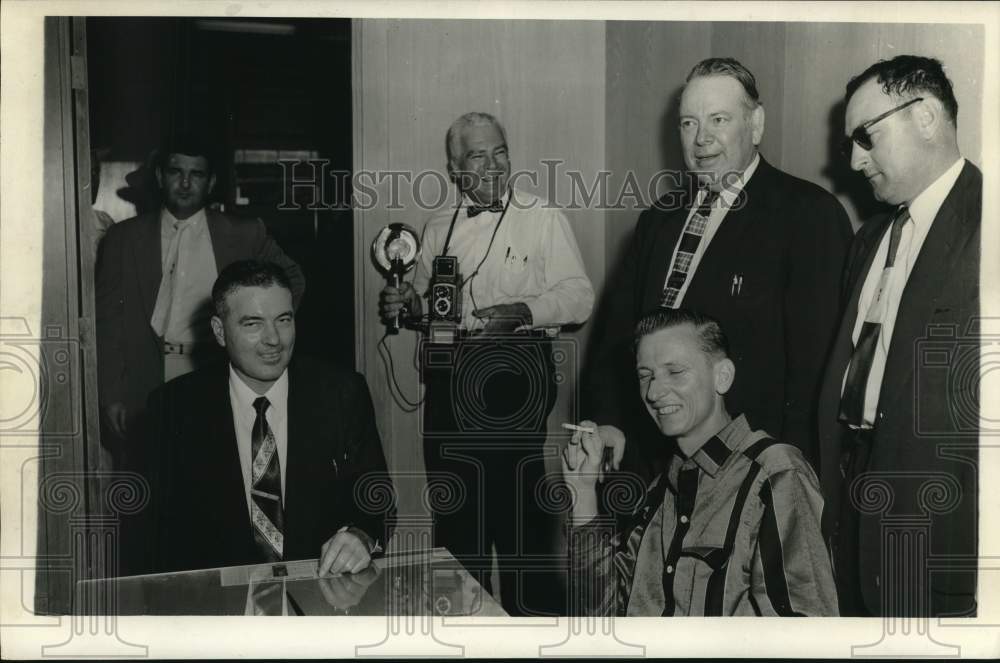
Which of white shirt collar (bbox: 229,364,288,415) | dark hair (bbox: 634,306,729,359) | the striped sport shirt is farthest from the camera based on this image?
white shirt collar (bbox: 229,364,288,415)

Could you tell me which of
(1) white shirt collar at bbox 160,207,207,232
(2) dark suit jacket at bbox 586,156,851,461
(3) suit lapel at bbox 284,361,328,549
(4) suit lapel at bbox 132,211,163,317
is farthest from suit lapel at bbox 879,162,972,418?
(4) suit lapel at bbox 132,211,163,317

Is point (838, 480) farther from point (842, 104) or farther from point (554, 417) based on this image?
point (842, 104)

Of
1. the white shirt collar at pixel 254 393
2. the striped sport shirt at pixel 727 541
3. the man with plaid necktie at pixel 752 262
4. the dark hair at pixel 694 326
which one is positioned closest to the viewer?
the striped sport shirt at pixel 727 541

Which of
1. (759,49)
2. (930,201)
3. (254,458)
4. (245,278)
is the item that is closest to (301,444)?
(254,458)

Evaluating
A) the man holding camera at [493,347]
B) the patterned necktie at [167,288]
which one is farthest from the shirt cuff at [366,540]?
the patterned necktie at [167,288]

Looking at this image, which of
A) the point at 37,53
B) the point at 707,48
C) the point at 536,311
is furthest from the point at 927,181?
the point at 37,53

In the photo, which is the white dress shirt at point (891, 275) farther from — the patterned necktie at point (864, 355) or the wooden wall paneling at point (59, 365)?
the wooden wall paneling at point (59, 365)

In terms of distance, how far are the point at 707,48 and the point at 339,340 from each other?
4.20 feet

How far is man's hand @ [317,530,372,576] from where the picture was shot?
8.70ft

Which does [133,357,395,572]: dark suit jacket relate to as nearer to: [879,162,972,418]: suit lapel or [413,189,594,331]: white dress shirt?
[413,189,594,331]: white dress shirt

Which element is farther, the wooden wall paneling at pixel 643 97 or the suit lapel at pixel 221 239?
the suit lapel at pixel 221 239

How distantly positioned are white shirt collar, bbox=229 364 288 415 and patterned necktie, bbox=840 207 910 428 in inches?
59.5

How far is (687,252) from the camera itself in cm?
269

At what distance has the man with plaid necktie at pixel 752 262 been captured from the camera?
263 centimetres
